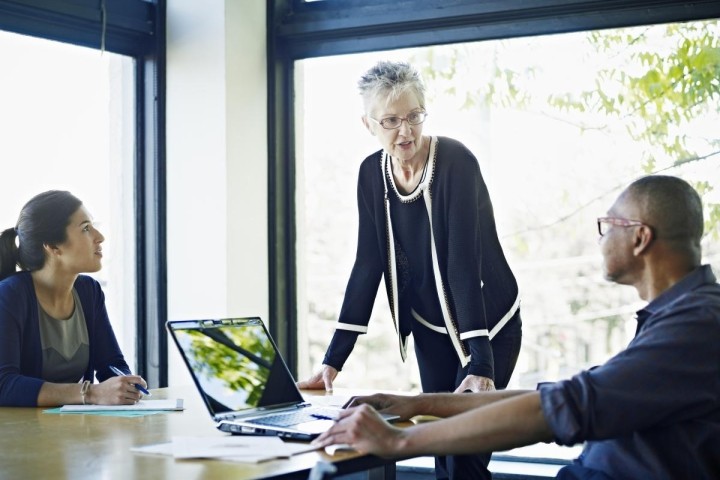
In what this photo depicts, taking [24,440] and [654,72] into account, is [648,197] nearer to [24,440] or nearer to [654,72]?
[24,440]

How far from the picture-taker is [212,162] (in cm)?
398

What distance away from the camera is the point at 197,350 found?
88.4 inches

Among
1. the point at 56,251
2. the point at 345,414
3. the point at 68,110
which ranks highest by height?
the point at 68,110

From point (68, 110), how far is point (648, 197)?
2.54 metres

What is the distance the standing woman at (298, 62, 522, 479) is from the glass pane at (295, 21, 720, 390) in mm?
927

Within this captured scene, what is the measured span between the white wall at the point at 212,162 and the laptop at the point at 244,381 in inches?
60.8

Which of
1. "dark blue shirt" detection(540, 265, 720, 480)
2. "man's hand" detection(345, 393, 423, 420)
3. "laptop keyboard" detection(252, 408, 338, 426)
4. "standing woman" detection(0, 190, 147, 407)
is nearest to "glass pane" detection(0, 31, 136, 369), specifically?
→ "standing woman" detection(0, 190, 147, 407)

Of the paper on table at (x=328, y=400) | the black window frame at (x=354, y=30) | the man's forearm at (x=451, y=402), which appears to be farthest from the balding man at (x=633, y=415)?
the black window frame at (x=354, y=30)

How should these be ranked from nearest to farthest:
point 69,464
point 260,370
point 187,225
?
point 69,464 → point 260,370 → point 187,225

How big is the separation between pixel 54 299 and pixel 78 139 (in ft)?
3.42

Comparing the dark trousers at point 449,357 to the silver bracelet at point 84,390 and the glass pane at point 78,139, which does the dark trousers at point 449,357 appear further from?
the glass pane at point 78,139

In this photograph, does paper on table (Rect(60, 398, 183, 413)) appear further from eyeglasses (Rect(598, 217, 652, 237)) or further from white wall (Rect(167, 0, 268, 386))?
white wall (Rect(167, 0, 268, 386))

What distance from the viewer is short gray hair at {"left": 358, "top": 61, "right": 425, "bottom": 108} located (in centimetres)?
287

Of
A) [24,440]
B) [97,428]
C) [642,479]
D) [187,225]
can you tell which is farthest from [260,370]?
[187,225]
